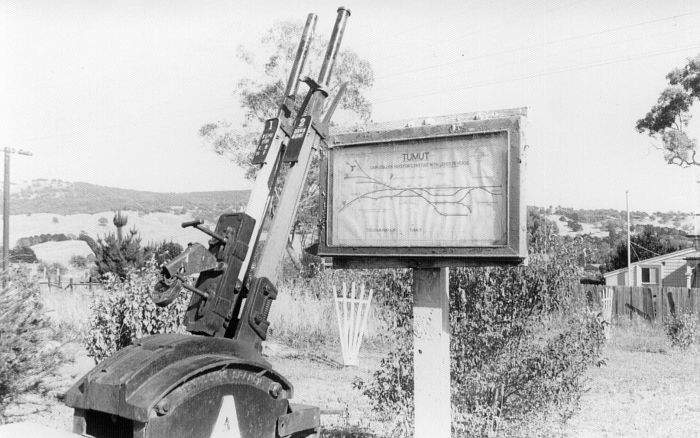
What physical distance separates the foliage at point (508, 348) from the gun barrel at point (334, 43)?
1823 millimetres

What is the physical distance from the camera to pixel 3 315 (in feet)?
21.9

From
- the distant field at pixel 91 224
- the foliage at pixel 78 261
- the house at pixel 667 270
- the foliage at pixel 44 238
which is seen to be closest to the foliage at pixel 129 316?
the house at pixel 667 270

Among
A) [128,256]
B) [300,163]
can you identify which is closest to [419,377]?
[300,163]

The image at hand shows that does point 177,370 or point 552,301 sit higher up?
point 552,301

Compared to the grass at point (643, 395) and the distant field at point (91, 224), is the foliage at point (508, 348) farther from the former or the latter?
the distant field at point (91, 224)

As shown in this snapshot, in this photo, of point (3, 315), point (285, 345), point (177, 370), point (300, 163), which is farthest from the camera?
point (285, 345)

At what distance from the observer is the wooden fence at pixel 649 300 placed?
62.4 ft

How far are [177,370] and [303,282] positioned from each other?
52.8 ft

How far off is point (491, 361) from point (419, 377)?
1415 millimetres

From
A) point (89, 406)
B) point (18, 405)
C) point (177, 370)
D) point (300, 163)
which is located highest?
point (300, 163)

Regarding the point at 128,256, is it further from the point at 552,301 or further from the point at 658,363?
the point at 552,301

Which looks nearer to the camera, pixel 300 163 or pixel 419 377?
pixel 419 377

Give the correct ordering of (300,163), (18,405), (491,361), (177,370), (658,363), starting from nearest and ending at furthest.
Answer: (177,370)
(300,163)
(491,361)
(18,405)
(658,363)

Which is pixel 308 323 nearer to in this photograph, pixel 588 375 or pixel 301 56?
pixel 588 375
